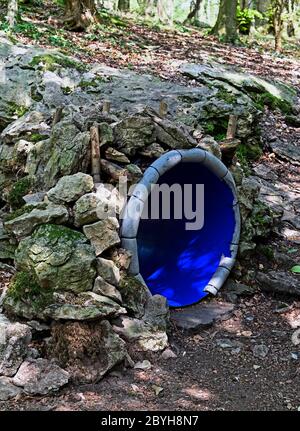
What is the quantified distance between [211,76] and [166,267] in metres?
5.33

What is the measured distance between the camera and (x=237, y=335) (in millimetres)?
5523

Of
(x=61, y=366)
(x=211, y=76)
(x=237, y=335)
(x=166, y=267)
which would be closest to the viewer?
(x=61, y=366)

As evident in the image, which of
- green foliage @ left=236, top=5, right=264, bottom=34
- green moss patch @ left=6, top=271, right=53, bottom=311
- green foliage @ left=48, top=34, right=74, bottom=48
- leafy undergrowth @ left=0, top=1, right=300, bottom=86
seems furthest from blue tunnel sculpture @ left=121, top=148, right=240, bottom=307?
green foliage @ left=236, top=5, right=264, bottom=34

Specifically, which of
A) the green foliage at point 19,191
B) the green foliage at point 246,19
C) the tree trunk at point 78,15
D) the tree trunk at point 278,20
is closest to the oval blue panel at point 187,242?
the green foliage at point 19,191

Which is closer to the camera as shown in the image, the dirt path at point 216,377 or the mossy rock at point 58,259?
the dirt path at point 216,377

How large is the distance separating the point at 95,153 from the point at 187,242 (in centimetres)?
201

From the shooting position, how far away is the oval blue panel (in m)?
6.51

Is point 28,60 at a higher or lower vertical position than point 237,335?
higher

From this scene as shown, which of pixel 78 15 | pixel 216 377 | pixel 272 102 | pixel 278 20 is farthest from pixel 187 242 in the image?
pixel 278 20

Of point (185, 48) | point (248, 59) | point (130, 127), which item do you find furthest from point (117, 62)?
point (130, 127)

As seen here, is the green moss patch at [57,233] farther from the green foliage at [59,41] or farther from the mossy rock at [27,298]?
the green foliage at [59,41]

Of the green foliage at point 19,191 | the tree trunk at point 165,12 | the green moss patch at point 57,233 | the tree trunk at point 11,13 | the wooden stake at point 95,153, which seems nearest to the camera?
the green moss patch at point 57,233

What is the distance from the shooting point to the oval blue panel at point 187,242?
21.4ft

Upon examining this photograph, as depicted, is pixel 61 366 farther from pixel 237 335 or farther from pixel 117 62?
pixel 117 62
